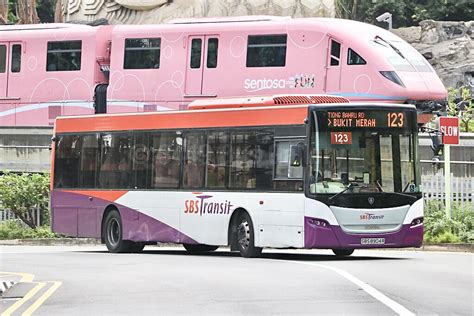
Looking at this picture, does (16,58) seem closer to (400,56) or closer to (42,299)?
(400,56)

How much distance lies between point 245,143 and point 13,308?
10.8 m

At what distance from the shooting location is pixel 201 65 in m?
37.9

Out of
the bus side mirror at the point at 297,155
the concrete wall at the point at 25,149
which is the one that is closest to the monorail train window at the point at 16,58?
the concrete wall at the point at 25,149

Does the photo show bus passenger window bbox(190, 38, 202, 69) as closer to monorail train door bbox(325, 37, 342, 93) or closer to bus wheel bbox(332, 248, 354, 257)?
monorail train door bbox(325, 37, 342, 93)

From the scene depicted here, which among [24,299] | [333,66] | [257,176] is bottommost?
[24,299]

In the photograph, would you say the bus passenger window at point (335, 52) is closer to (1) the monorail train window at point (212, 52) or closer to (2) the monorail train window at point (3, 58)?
(1) the monorail train window at point (212, 52)

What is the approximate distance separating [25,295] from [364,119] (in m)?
9.13

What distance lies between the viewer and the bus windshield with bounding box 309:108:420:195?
2308 centimetres

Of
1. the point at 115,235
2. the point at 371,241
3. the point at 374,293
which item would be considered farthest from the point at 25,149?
the point at 374,293

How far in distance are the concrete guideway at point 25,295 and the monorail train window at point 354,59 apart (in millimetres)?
17344

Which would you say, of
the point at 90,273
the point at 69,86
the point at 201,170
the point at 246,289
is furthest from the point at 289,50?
the point at 246,289

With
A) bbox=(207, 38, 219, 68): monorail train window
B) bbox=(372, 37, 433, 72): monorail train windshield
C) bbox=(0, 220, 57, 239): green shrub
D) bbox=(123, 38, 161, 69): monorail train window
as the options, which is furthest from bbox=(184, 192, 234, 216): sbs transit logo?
bbox=(123, 38, 161, 69): monorail train window

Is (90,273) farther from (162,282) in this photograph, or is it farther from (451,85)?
→ (451,85)

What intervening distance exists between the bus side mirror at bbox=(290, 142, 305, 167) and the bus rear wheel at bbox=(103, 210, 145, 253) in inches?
227
